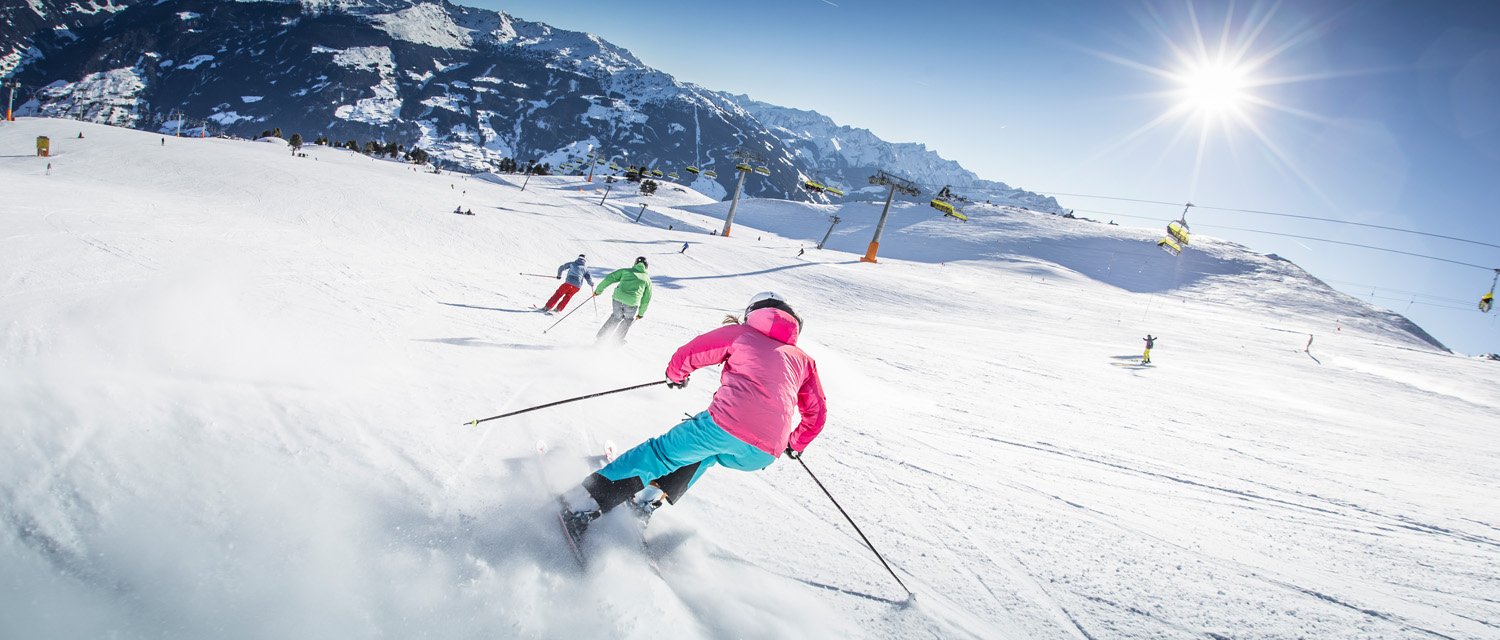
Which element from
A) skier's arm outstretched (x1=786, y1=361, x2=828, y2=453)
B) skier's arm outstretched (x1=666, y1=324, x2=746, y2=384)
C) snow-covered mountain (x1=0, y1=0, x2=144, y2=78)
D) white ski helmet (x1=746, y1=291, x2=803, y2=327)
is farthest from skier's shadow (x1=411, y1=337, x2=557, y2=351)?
snow-covered mountain (x1=0, y1=0, x2=144, y2=78)

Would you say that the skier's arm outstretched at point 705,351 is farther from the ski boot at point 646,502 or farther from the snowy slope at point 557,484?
the snowy slope at point 557,484

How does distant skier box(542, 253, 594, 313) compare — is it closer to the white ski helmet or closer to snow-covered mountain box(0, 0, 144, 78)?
the white ski helmet

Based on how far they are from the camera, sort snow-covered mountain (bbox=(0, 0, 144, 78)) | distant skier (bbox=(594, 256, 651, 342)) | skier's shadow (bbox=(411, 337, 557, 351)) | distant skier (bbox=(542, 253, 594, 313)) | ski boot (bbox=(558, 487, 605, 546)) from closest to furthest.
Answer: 1. ski boot (bbox=(558, 487, 605, 546))
2. skier's shadow (bbox=(411, 337, 557, 351))
3. distant skier (bbox=(594, 256, 651, 342))
4. distant skier (bbox=(542, 253, 594, 313))
5. snow-covered mountain (bbox=(0, 0, 144, 78))

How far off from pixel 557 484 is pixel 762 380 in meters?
1.63

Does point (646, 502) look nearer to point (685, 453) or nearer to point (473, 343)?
point (685, 453)

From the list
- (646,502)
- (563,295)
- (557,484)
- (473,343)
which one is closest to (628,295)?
(473,343)

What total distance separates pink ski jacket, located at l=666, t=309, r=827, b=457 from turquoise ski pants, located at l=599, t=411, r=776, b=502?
0.08 m

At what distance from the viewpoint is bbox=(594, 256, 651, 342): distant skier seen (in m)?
8.05

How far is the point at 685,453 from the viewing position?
326 centimetres

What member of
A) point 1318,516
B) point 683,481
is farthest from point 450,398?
point 1318,516

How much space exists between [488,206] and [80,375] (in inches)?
944

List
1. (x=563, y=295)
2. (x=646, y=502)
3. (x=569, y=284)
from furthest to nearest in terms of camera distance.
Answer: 1. (x=563, y=295)
2. (x=569, y=284)
3. (x=646, y=502)

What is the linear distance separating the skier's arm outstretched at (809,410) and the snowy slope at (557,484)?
2.11 feet

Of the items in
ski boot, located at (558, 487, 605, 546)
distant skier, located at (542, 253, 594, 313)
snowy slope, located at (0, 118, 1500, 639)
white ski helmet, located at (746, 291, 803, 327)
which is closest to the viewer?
snowy slope, located at (0, 118, 1500, 639)
